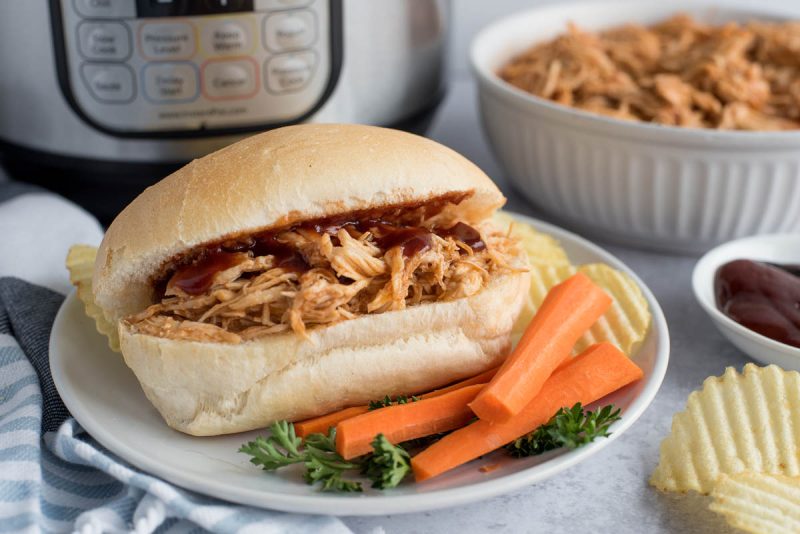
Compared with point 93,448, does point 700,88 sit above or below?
above

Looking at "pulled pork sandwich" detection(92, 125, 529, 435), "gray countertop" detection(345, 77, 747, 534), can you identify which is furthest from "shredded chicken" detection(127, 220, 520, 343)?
"gray countertop" detection(345, 77, 747, 534)

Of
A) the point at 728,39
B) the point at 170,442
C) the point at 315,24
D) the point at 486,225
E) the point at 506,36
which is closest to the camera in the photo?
the point at 170,442

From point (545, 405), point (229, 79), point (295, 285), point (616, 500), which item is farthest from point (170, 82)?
point (616, 500)

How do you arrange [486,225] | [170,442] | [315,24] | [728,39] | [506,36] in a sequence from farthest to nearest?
1. [506,36]
2. [728,39]
3. [315,24]
4. [486,225]
5. [170,442]

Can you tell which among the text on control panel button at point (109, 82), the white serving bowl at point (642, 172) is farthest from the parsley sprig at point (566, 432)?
the text on control panel button at point (109, 82)

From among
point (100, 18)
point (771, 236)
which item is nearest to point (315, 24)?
point (100, 18)

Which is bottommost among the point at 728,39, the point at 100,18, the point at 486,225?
the point at 486,225

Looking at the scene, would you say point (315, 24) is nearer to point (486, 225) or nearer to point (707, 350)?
point (486, 225)
